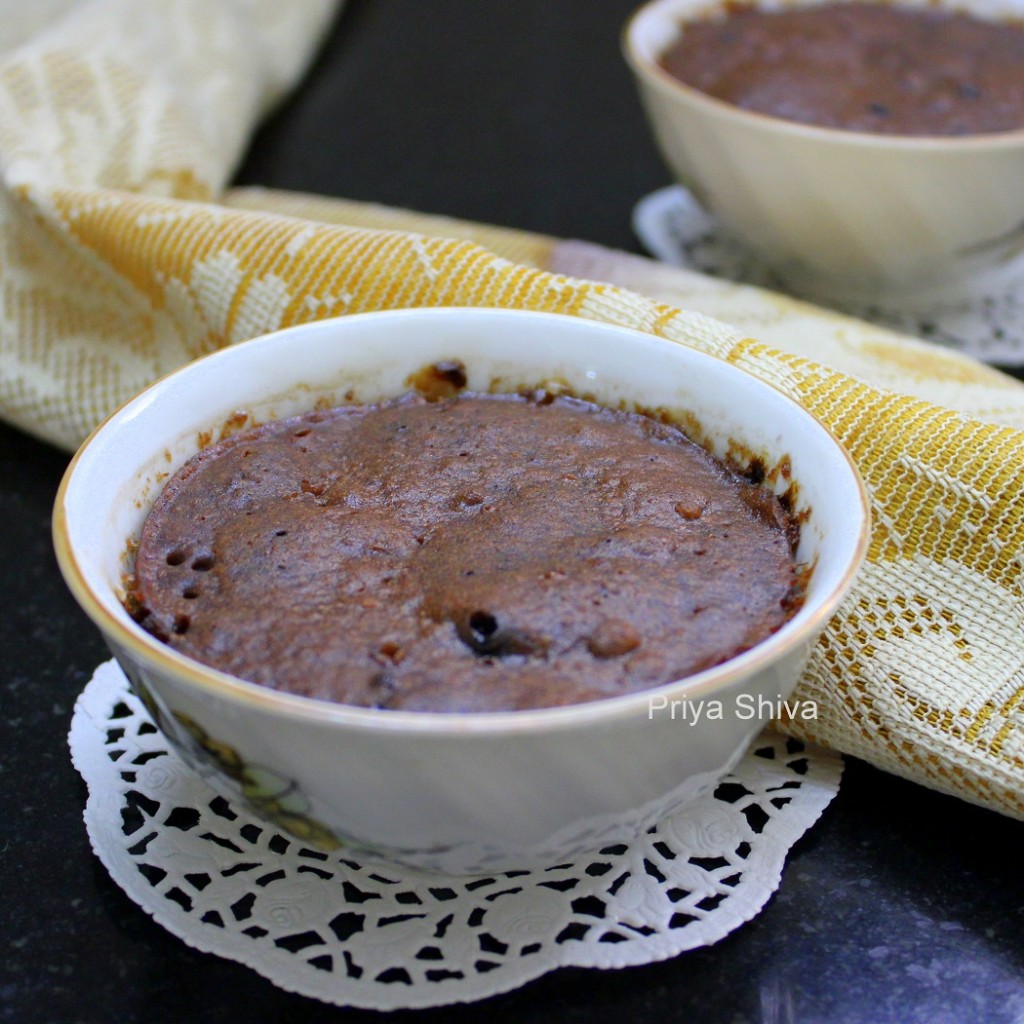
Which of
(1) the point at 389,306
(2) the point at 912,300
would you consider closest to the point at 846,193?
(2) the point at 912,300

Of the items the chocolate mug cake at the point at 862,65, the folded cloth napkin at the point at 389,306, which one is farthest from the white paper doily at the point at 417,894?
the chocolate mug cake at the point at 862,65

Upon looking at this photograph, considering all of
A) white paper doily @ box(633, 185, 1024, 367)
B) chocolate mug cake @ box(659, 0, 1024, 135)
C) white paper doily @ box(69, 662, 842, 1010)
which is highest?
chocolate mug cake @ box(659, 0, 1024, 135)

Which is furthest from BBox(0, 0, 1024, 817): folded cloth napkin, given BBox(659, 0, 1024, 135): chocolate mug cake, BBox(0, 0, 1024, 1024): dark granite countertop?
BBox(659, 0, 1024, 135): chocolate mug cake

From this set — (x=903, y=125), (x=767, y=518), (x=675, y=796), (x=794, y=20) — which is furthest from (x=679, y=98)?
(x=675, y=796)

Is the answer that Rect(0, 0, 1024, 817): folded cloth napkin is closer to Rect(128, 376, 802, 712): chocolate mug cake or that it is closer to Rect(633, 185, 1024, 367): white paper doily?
Rect(128, 376, 802, 712): chocolate mug cake

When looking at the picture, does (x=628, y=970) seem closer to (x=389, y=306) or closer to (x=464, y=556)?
(x=464, y=556)
